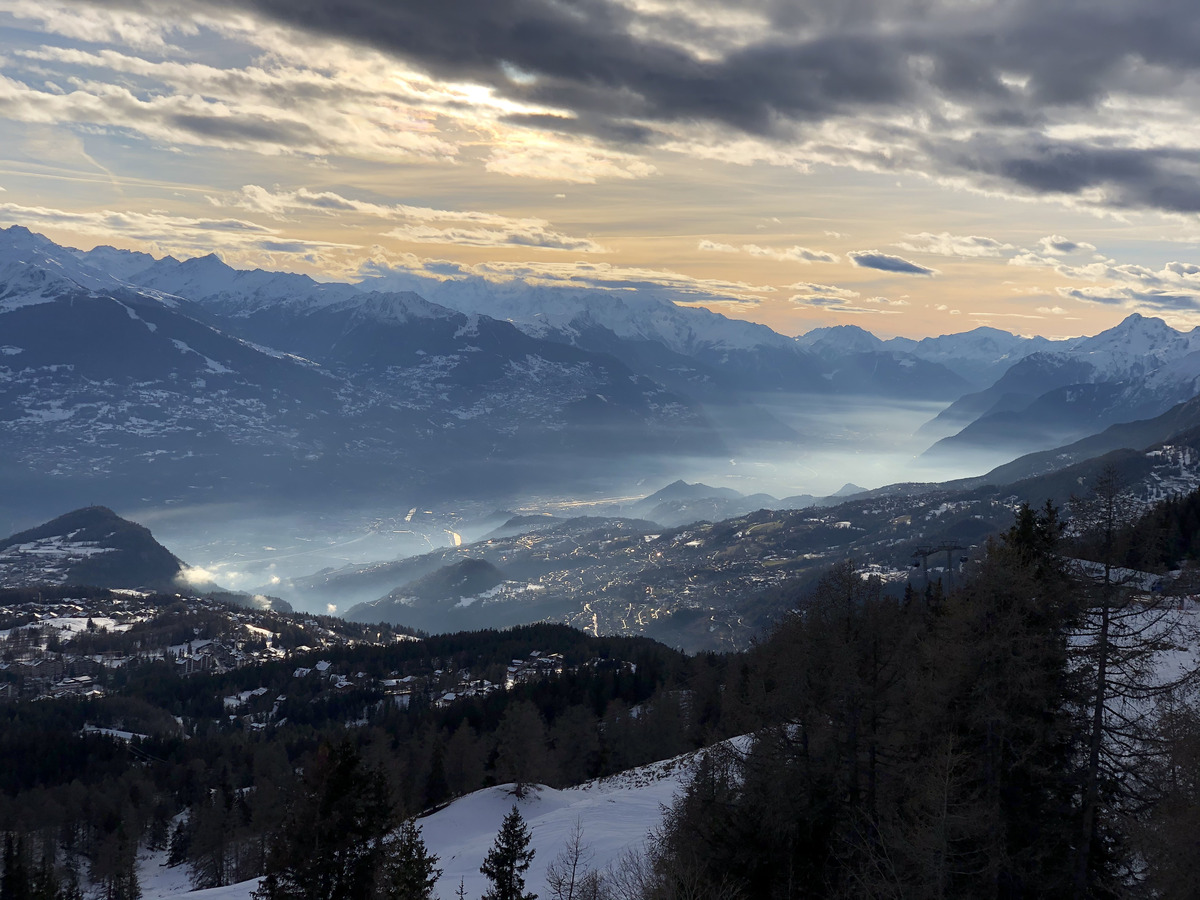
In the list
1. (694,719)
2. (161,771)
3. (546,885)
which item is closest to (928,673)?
(546,885)

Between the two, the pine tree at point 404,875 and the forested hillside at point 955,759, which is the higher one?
the forested hillside at point 955,759

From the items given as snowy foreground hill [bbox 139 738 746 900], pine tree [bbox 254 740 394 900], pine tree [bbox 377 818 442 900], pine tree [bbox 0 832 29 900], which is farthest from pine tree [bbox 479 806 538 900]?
pine tree [bbox 0 832 29 900]

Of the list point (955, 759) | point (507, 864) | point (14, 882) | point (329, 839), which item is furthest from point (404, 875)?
point (14, 882)

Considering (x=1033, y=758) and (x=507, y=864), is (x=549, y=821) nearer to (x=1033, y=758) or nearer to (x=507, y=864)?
(x=507, y=864)

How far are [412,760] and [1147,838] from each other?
293 ft

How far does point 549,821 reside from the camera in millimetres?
53750

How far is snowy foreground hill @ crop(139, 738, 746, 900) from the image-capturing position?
44062 millimetres

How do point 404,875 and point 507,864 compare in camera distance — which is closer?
point 404,875

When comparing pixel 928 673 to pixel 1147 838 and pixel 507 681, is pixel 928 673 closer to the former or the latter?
pixel 1147 838

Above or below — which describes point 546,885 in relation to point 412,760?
above

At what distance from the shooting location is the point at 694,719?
87125 mm

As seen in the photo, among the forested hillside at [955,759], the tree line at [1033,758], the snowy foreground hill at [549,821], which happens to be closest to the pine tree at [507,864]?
the forested hillside at [955,759]

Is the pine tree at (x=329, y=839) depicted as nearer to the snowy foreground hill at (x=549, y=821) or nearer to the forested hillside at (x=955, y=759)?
the forested hillside at (x=955, y=759)

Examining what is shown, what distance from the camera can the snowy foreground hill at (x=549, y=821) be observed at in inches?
1735
